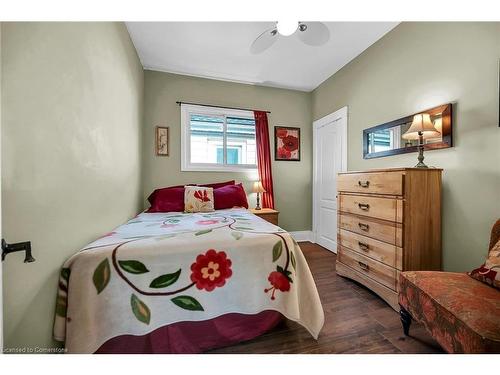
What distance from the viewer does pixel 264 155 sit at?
3305 mm

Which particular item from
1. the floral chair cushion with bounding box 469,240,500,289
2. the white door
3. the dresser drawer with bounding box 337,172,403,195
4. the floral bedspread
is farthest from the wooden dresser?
the white door

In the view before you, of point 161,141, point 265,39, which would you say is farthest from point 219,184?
point 265,39

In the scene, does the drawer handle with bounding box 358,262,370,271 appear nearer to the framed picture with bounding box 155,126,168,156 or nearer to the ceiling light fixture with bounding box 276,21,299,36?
the ceiling light fixture with bounding box 276,21,299,36

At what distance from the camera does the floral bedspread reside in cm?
96

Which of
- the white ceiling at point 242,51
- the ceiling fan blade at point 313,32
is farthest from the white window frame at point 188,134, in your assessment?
the ceiling fan blade at point 313,32

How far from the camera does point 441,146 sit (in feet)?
5.59

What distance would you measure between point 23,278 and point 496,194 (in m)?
2.71

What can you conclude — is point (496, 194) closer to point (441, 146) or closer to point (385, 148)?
point (441, 146)

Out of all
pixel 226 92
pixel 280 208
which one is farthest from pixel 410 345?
pixel 226 92

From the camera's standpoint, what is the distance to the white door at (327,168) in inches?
114

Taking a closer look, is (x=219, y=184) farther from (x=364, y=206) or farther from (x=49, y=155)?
(x=49, y=155)

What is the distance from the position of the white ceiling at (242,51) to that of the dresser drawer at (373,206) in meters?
1.79

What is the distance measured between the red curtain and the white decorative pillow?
1.01m
